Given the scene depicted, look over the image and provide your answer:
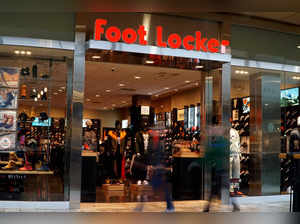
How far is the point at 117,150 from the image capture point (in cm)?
1062

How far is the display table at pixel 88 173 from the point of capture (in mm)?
7691

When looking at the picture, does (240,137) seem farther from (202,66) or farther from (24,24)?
(24,24)

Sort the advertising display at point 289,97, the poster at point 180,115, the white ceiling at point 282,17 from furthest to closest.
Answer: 1. the poster at point 180,115
2. the advertising display at point 289,97
3. the white ceiling at point 282,17

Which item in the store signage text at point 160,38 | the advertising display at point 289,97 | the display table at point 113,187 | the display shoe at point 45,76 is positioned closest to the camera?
the store signage text at point 160,38

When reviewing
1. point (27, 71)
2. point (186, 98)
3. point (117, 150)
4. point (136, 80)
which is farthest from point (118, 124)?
point (186, 98)

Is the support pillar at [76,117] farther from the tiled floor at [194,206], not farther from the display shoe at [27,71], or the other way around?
the display shoe at [27,71]

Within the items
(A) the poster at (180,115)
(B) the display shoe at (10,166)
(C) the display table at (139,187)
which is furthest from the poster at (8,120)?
(A) the poster at (180,115)

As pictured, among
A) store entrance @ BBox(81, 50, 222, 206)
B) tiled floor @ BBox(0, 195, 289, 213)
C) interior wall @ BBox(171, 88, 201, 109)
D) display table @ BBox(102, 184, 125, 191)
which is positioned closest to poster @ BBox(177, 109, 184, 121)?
store entrance @ BBox(81, 50, 222, 206)

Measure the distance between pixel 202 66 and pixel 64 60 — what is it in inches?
113

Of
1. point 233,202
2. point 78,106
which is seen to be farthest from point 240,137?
point 78,106

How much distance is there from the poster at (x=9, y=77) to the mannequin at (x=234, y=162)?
425cm

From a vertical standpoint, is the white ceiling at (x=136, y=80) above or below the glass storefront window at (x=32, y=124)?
above

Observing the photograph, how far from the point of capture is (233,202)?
320 inches

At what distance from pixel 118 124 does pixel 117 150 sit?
0.78m
